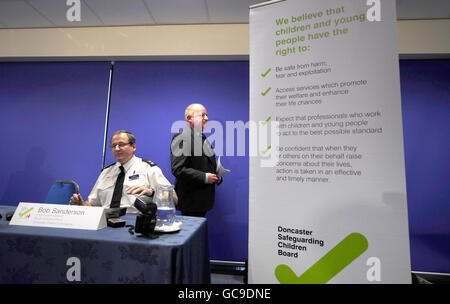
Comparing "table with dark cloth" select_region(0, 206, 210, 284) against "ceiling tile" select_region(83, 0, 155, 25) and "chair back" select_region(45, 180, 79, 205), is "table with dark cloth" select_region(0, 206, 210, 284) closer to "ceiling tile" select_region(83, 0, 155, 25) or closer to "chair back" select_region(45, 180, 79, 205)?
"chair back" select_region(45, 180, 79, 205)

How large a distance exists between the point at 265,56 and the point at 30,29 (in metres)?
3.42

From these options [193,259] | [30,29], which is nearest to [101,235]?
[193,259]

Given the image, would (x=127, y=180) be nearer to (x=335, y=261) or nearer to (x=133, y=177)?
(x=133, y=177)

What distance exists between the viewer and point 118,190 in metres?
1.69

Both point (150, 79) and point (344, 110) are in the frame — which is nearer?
point (344, 110)

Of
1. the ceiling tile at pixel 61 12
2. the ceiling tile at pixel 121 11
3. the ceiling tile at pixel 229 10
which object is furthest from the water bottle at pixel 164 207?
the ceiling tile at pixel 61 12

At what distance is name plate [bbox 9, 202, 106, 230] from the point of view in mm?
1081

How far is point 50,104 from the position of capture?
298cm

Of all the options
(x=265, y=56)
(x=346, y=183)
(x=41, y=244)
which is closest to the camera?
(x=41, y=244)

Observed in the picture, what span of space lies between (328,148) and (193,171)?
3.83 ft

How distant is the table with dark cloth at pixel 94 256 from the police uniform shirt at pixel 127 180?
664 millimetres

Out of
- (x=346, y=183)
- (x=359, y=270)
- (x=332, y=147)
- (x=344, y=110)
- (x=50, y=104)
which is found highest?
(x=50, y=104)

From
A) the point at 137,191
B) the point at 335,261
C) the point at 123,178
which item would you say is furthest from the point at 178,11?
the point at 335,261

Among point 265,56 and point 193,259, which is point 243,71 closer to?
point 265,56
